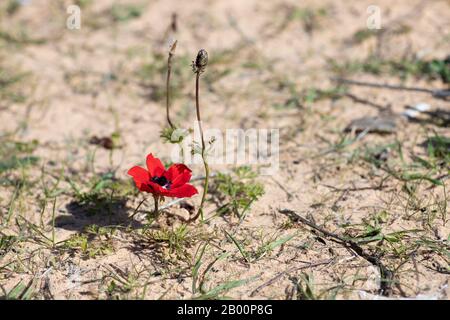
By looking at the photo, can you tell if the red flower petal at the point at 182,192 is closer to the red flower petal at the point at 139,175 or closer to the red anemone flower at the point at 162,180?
the red anemone flower at the point at 162,180

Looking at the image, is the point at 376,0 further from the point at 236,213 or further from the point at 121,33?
the point at 236,213

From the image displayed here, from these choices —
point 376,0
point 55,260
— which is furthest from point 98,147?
point 376,0

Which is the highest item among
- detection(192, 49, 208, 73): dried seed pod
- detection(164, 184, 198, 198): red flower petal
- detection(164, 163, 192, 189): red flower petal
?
detection(192, 49, 208, 73): dried seed pod

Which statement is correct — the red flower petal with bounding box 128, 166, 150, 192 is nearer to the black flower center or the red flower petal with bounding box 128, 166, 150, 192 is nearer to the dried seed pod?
the black flower center

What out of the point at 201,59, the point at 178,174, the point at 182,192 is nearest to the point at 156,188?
the point at 182,192

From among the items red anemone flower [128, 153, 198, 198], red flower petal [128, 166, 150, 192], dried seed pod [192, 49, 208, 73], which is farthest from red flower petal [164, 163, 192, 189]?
dried seed pod [192, 49, 208, 73]

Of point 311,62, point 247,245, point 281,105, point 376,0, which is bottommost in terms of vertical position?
point 247,245

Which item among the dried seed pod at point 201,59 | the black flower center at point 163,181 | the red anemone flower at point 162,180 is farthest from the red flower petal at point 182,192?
the dried seed pod at point 201,59
